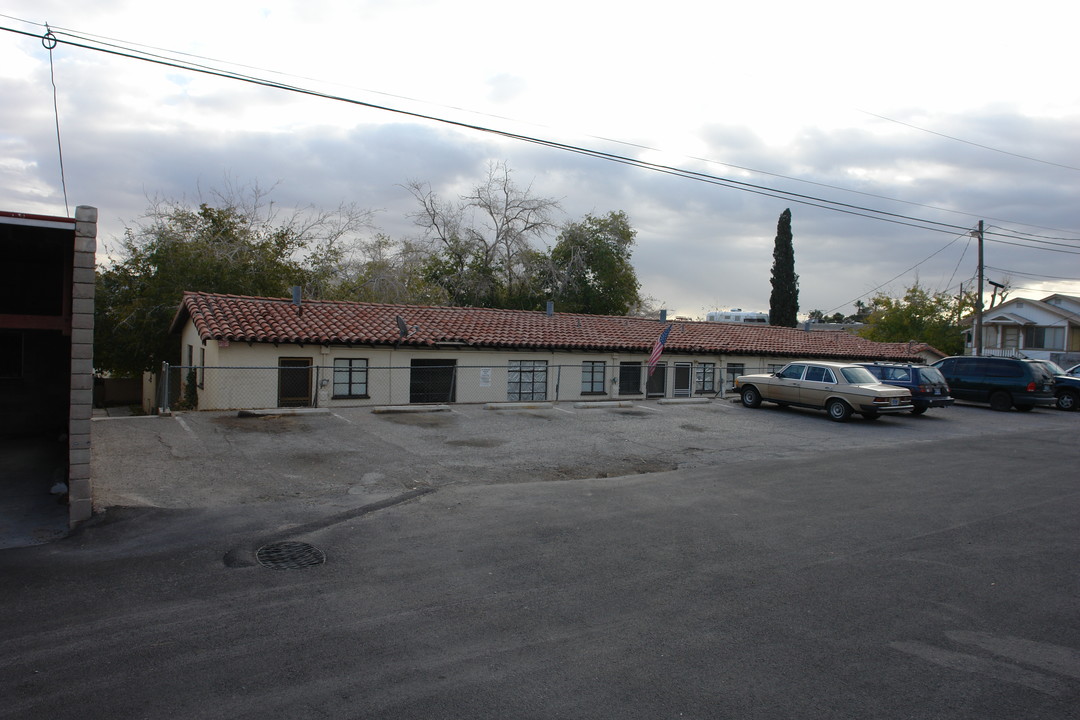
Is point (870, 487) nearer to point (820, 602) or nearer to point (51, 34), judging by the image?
point (820, 602)

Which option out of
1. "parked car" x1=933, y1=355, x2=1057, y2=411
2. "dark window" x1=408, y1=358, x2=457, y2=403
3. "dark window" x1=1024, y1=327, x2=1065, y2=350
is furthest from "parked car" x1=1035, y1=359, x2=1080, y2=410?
"dark window" x1=1024, y1=327, x2=1065, y2=350

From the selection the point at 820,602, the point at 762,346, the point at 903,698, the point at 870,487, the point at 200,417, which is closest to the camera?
the point at 903,698

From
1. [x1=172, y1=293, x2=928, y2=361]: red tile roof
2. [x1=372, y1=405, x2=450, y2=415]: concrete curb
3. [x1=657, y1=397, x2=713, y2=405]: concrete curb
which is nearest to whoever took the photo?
[x1=372, y1=405, x2=450, y2=415]: concrete curb

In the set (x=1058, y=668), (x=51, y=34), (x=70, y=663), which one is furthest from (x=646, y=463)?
(x=51, y=34)

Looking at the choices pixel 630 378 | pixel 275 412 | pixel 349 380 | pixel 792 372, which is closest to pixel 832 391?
pixel 792 372

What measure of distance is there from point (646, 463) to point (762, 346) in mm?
22948

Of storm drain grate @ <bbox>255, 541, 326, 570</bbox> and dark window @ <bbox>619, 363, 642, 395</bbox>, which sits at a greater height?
dark window @ <bbox>619, 363, 642, 395</bbox>

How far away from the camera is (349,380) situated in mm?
22703

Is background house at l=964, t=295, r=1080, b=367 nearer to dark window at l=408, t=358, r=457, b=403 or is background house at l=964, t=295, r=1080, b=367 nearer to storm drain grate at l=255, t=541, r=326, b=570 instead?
dark window at l=408, t=358, r=457, b=403

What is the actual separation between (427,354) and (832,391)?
44.5ft

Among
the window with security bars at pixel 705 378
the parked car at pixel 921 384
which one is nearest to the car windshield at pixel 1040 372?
the parked car at pixel 921 384

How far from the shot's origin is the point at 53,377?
15.0m

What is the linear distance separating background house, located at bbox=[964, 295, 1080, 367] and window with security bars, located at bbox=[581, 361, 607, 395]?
3161cm

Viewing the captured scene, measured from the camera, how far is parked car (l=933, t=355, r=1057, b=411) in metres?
22.6
